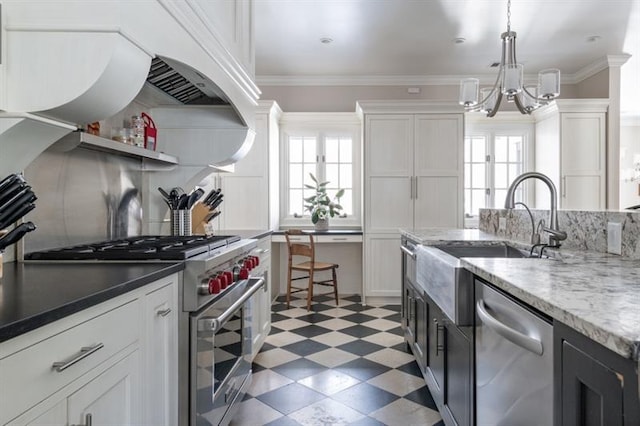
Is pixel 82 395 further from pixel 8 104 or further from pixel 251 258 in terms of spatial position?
pixel 251 258

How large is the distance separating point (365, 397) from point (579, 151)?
157 inches

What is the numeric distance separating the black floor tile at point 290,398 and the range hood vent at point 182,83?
167 centimetres

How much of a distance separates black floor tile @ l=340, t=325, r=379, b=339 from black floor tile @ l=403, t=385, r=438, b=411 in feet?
3.36

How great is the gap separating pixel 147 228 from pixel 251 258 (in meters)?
0.67

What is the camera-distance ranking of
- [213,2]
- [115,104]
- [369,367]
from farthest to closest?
[369,367] < [213,2] < [115,104]

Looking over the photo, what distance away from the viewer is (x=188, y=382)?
4.77 ft

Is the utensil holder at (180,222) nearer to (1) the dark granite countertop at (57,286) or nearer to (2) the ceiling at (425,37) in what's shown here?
(1) the dark granite countertop at (57,286)

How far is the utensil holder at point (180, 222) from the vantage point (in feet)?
7.75

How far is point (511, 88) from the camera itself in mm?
2846

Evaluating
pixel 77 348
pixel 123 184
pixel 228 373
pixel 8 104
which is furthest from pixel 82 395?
pixel 123 184

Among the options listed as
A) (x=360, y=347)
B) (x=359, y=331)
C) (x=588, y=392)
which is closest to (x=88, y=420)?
(x=588, y=392)

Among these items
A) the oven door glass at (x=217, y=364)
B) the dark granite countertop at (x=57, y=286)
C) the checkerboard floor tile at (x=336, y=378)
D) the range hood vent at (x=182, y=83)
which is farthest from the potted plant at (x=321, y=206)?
the dark granite countertop at (x=57, y=286)

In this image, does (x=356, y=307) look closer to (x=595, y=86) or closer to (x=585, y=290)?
(x=585, y=290)

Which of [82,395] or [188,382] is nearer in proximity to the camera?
[82,395]
